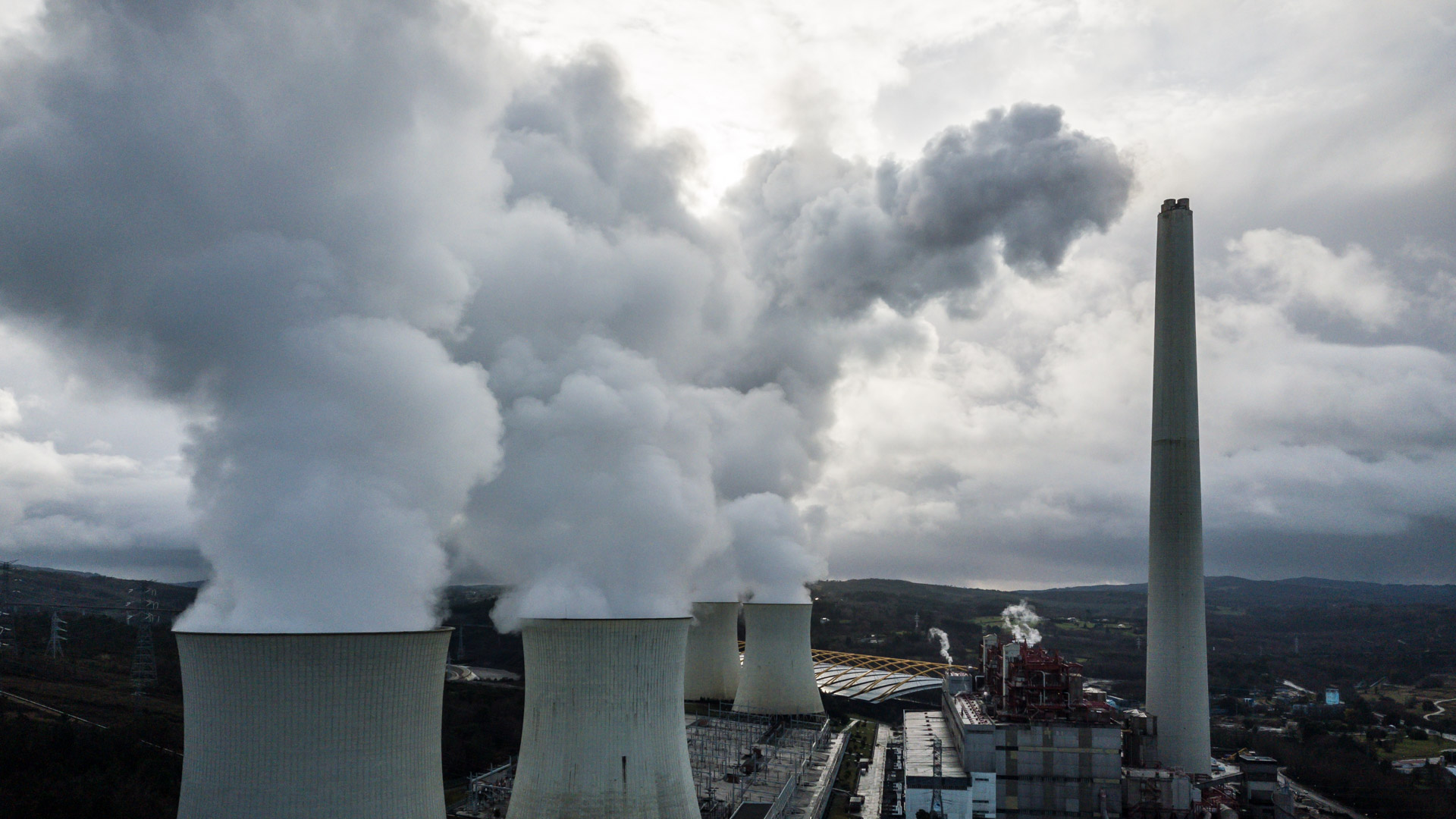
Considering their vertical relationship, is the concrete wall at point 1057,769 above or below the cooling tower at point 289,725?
below

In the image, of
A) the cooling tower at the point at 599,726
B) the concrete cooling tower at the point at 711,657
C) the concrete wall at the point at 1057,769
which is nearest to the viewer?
the cooling tower at the point at 599,726

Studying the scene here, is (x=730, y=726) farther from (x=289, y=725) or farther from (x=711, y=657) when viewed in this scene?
(x=289, y=725)

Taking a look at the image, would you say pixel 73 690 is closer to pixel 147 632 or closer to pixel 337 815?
pixel 147 632

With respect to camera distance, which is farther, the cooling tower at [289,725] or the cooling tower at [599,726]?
the cooling tower at [599,726]

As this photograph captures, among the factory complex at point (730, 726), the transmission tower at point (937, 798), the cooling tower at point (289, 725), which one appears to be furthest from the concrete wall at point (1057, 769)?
the cooling tower at point (289, 725)

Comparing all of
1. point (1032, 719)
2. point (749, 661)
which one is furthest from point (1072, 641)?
point (1032, 719)

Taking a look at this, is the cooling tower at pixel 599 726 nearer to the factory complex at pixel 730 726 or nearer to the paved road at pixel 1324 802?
the factory complex at pixel 730 726

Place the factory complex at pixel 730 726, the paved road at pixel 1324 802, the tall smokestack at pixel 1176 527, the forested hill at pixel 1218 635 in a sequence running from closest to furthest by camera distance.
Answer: the factory complex at pixel 730 726
the tall smokestack at pixel 1176 527
the paved road at pixel 1324 802
the forested hill at pixel 1218 635
